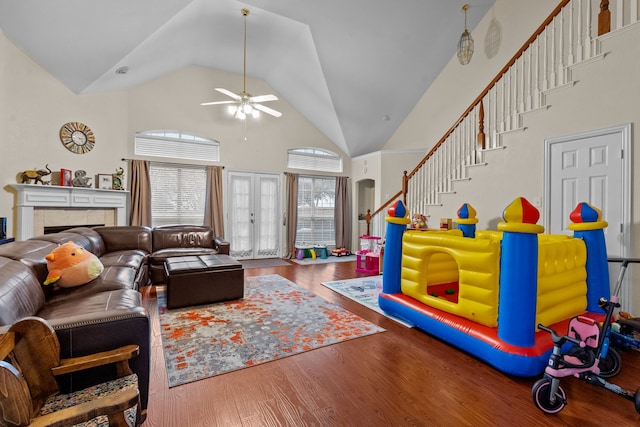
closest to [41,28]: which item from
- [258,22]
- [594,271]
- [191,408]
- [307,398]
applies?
[258,22]

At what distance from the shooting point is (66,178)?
4.84m

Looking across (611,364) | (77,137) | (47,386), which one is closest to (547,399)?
(611,364)

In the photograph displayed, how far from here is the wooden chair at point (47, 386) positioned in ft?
3.12

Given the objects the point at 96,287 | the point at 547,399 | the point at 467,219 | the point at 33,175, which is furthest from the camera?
→ the point at 33,175

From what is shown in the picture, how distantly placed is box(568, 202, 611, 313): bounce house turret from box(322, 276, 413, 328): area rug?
5.62 feet

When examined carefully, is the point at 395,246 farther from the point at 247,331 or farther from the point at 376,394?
the point at 247,331

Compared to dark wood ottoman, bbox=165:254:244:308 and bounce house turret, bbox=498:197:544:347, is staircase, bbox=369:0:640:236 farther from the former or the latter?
dark wood ottoman, bbox=165:254:244:308

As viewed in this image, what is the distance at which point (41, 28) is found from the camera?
12.6ft

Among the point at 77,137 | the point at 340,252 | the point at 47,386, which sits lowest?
the point at 340,252

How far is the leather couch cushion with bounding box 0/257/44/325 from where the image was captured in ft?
5.24

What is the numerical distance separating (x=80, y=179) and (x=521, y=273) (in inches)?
248

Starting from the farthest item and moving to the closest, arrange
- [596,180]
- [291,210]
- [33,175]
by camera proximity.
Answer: [291,210], [33,175], [596,180]

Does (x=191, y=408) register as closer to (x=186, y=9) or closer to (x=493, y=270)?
(x=493, y=270)

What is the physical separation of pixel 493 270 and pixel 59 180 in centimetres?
624
